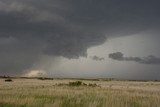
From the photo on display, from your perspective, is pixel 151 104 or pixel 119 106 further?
pixel 151 104

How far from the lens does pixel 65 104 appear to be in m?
21.3

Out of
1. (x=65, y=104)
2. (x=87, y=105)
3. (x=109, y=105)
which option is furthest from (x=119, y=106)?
(x=65, y=104)

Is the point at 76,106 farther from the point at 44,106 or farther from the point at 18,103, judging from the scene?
the point at 18,103

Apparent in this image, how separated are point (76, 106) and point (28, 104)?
316cm

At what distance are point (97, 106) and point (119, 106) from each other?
4.61ft

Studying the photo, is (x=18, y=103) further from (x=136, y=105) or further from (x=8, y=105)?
(x=136, y=105)

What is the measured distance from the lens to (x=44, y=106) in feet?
65.8

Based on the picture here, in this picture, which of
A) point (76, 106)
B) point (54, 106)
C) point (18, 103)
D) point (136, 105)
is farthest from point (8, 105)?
point (136, 105)

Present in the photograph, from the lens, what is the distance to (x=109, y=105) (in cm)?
2073

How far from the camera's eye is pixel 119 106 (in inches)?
799

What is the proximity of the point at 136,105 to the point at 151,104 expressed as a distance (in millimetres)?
1013

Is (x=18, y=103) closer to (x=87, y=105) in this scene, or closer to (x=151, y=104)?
(x=87, y=105)

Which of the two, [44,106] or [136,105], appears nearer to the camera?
[44,106]

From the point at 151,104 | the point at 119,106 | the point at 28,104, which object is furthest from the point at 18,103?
the point at 151,104
